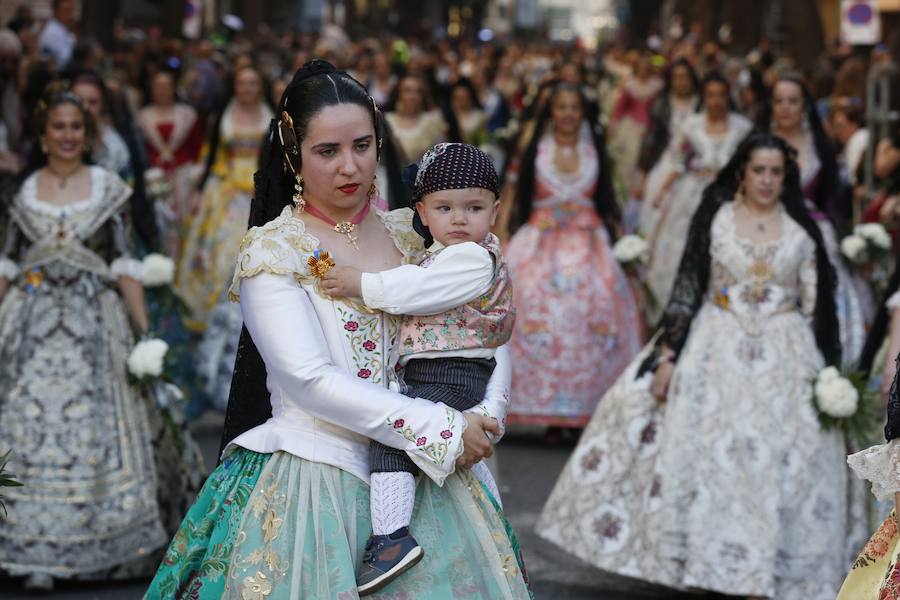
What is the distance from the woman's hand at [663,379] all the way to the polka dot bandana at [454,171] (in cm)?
306

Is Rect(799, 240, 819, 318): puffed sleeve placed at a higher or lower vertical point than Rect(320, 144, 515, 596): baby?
lower

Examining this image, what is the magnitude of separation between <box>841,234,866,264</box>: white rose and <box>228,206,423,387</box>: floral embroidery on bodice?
5.07 metres

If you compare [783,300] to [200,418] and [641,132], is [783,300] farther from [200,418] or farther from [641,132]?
[641,132]

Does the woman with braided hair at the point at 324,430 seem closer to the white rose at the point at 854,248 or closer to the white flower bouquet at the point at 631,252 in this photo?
the white rose at the point at 854,248

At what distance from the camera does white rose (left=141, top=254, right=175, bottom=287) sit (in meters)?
7.73

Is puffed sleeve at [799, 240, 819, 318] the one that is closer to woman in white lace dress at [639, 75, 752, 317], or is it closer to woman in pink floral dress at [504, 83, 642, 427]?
woman in pink floral dress at [504, 83, 642, 427]

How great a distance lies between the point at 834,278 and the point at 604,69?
27752mm

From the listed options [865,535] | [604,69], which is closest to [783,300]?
[865,535]

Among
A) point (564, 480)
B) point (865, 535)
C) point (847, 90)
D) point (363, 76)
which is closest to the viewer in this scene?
point (865, 535)

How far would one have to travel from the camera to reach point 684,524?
711cm

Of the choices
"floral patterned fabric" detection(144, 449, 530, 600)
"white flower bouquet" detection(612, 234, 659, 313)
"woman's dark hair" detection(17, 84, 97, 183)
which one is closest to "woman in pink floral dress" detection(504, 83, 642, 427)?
"white flower bouquet" detection(612, 234, 659, 313)

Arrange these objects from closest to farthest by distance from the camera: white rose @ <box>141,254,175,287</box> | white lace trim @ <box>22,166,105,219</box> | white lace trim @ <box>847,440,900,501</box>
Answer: white lace trim @ <box>847,440,900,501</box> → white lace trim @ <box>22,166,105,219</box> → white rose @ <box>141,254,175,287</box>

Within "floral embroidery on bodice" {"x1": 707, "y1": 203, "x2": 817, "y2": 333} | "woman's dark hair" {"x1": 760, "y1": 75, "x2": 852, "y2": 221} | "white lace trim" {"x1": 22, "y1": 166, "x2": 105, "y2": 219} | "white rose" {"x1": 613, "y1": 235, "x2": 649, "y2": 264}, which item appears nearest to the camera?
"floral embroidery on bodice" {"x1": 707, "y1": 203, "x2": 817, "y2": 333}

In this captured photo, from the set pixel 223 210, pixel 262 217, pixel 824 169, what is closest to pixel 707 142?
pixel 824 169
